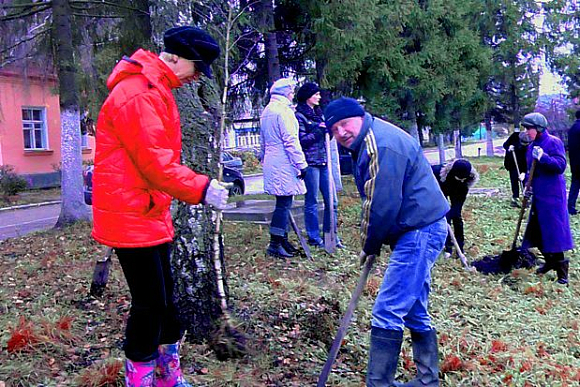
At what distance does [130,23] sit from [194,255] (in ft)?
19.1

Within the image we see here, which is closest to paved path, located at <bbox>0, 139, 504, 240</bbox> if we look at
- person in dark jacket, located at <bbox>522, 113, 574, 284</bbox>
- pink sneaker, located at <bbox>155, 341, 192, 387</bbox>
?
pink sneaker, located at <bbox>155, 341, 192, 387</bbox>

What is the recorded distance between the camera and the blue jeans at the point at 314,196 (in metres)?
6.96

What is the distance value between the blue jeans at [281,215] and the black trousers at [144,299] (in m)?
3.57

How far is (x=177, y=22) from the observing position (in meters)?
4.88

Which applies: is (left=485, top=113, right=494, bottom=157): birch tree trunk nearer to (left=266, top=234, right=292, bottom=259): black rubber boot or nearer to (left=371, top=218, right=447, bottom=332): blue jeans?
(left=266, top=234, right=292, bottom=259): black rubber boot

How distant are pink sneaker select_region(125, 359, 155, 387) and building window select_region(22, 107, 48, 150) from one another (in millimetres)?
22156

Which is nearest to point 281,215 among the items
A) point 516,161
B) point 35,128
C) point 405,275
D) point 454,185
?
point 454,185

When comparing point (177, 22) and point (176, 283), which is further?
point (177, 22)

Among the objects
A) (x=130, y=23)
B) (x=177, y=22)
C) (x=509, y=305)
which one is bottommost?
(x=509, y=305)

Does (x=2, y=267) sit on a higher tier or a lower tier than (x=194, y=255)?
lower

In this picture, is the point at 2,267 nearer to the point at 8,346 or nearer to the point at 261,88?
the point at 8,346

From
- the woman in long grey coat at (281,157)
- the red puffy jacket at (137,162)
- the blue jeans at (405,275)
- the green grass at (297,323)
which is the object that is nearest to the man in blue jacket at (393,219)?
the blue jeans at (405,275)

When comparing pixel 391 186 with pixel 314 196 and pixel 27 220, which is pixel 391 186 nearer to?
pixel 314 196

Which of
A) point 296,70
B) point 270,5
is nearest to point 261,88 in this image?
point 296,70
